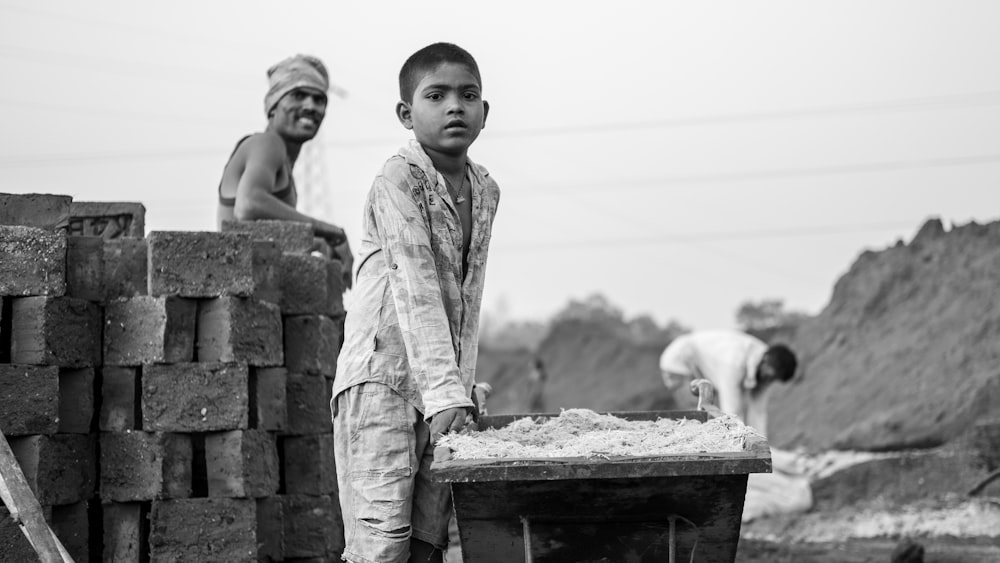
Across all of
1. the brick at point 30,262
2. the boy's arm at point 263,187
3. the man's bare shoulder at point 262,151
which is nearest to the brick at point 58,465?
the brick at point 30,262

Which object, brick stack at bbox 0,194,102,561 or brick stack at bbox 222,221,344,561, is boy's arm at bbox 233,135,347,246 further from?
brick stack at bbox 0,194,102,561

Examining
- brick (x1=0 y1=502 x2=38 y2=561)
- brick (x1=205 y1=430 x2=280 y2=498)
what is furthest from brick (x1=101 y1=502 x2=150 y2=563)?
brick (x1=0 y1=502 x2=38 y2=561)

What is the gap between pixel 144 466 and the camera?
5664 millimetres

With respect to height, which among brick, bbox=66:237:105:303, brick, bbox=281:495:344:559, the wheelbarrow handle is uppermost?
brick, bbox=66:237:105:303

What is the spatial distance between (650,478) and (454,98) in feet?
4.53

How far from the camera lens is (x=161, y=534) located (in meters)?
5.57

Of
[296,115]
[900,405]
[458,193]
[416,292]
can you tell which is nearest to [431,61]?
[458,193]

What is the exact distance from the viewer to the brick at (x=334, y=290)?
6715mm

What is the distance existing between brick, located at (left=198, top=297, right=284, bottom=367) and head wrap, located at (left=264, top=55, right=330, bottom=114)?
1.66 m

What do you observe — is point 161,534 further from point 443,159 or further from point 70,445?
point 443,159

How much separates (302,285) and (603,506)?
11.7 ft

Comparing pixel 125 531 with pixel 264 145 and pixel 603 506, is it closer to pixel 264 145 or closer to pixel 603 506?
pixel 264 145

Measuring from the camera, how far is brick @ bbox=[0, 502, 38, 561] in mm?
5184

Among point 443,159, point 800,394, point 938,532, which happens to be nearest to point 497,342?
point 800,394
